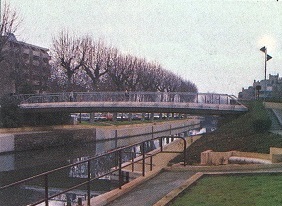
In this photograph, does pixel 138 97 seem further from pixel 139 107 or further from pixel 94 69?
pixel 94 69

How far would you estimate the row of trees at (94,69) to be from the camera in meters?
46.3

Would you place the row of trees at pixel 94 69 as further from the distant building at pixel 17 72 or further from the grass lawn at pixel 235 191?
the grass lawn at pixel 235 191

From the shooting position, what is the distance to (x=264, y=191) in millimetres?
6414

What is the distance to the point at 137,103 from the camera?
30344 mm

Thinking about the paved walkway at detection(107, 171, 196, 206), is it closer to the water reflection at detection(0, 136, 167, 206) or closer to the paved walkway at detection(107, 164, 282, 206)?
the paved walkway at detection(107, 164, 282, 206)

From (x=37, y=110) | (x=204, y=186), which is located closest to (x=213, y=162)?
(x=204, y=186)

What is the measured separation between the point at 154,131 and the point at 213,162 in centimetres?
3726

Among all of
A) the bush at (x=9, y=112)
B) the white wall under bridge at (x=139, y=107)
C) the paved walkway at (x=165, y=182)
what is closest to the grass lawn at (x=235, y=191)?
the paved walkway at (x=165, y=182)

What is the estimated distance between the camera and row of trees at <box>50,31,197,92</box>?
1825 inches

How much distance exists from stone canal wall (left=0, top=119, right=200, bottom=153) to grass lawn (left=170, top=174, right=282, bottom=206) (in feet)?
74.0

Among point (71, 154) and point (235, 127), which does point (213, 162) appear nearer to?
point (235, 127)

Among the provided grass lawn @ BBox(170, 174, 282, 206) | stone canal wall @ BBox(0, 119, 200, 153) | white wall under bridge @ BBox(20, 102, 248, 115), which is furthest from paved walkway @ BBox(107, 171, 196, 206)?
stone canal wall @ BBox(0, 119, 200, 153)

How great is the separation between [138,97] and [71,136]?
8.89 metres

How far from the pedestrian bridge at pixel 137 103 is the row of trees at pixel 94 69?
30.8 feet
